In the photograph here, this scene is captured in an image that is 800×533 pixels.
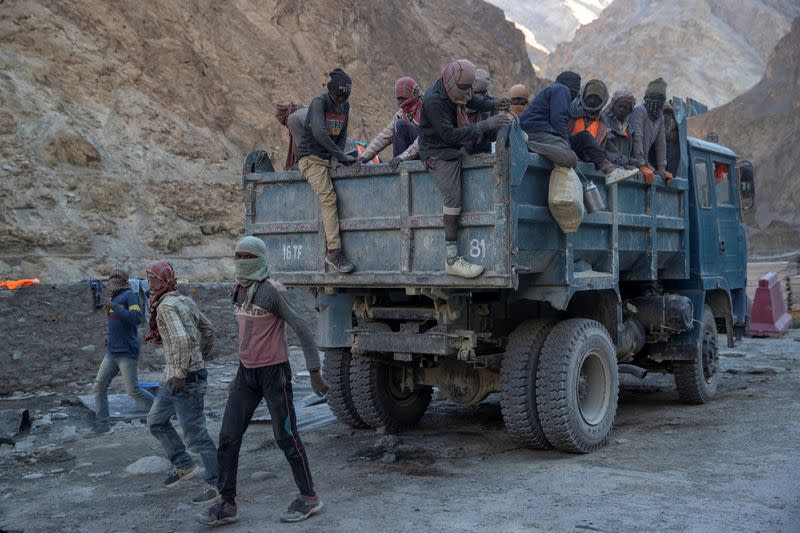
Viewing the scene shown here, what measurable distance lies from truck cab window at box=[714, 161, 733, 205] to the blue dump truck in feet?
3.60

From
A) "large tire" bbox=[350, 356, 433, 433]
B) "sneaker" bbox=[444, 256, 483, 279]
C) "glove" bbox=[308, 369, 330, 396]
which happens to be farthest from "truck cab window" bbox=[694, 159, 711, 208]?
"glove" bbox=[308, 369, 330, 396]

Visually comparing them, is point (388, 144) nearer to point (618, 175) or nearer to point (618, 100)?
point (618, 175)

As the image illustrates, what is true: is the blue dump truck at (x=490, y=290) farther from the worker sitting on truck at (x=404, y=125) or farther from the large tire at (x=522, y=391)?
the worker sitting on truck at (x=404, y=125)

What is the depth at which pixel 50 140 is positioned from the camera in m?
15.4

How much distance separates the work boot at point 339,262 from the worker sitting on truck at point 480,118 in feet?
4.07

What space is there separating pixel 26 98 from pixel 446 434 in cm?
1264

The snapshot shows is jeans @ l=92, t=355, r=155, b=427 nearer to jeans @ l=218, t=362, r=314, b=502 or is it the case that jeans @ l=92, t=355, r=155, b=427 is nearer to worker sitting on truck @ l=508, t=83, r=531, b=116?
jeans @ l=218, t=362, r=314, b=502

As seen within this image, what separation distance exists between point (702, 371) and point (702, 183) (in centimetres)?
199

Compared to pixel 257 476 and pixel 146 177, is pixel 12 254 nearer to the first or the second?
pixel 146 177

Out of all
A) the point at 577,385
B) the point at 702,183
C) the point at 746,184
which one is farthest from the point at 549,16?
the point at 577,385

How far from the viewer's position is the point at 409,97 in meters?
6.84

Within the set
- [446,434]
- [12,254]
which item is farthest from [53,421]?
[12,254]

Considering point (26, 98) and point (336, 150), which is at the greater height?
point (26, 98)

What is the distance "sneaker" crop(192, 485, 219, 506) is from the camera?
5098mm
